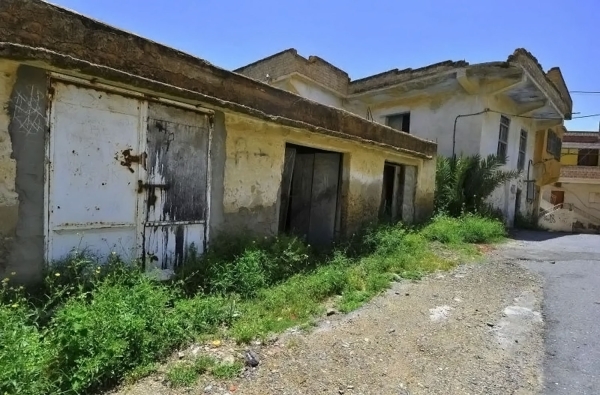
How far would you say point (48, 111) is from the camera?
11.4 ft

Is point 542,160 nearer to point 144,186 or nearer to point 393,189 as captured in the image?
point 393,189

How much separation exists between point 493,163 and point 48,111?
11142 mm

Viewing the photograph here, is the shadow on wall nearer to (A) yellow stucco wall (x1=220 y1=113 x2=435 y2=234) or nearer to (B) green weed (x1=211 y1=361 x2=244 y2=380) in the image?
(A) yellow stucco wall (x1=220 y1=113 x2=435 y2=234)

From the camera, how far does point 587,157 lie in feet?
86.1

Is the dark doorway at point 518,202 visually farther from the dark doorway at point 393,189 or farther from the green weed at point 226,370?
the green weed at point 226,370

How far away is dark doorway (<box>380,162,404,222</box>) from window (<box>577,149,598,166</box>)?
78.4ft

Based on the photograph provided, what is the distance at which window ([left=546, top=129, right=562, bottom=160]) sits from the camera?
57.8 ft

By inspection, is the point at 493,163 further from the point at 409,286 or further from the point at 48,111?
the point at 48,111

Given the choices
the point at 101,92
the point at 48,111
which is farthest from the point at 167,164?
the point at 48,111

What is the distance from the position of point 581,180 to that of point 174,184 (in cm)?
2937

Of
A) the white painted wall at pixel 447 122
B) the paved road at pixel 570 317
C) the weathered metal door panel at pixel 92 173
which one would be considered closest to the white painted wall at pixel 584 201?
the white painted wall at pixel 447 122

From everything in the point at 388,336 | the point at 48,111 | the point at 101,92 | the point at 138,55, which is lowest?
the point at 388,336

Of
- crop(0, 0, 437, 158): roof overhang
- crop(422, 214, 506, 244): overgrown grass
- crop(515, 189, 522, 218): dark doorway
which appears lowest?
crop(422, 214, 506, 244): overgrown grass

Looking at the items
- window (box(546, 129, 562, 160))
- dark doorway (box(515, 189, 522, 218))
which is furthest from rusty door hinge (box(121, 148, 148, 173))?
window (box(546, 129, 562, 160))
